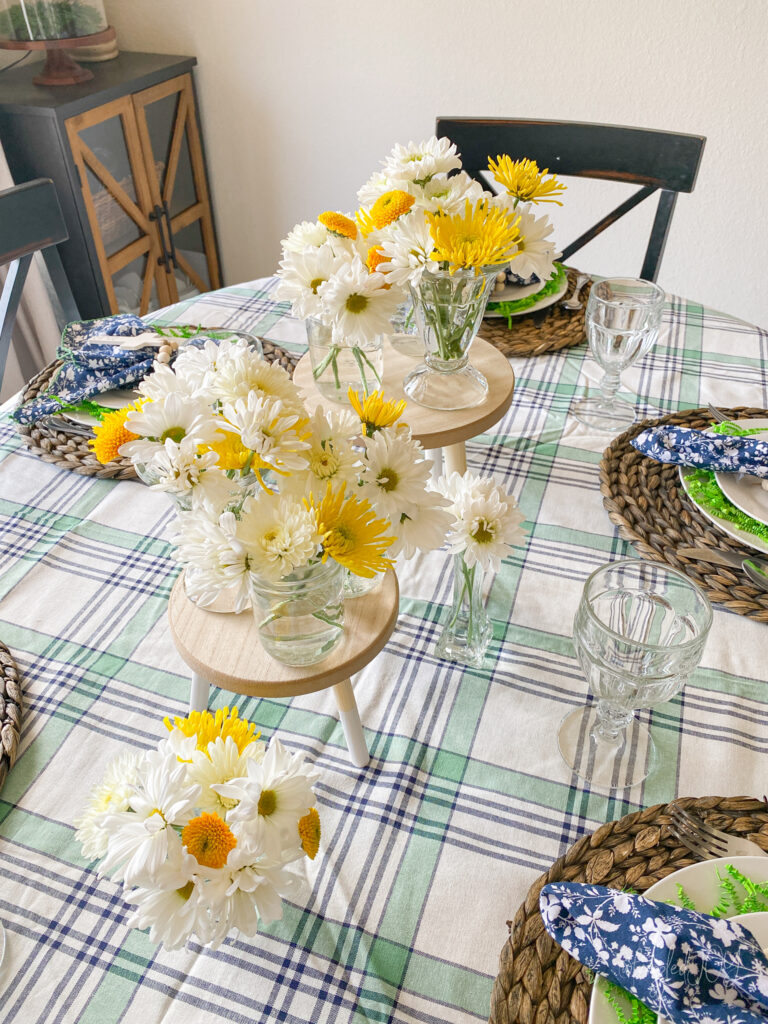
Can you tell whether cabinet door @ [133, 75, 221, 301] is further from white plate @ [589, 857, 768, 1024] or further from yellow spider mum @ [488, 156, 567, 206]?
white plate @ [589, 857, 768, 1024]

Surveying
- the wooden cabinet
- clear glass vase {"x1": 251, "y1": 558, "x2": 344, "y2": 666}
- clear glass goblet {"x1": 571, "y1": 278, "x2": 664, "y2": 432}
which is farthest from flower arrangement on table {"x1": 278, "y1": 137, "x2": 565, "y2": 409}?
the wooden cabinet

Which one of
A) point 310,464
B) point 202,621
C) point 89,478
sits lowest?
point 89,478

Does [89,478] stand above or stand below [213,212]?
above

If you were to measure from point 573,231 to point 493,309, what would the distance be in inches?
45.4

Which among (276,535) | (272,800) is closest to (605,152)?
(276,535)

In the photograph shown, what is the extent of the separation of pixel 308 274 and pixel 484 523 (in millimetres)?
312

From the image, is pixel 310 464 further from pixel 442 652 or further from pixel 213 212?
pixel 213 212

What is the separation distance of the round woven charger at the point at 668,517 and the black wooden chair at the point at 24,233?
966mm

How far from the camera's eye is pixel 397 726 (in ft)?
2.45

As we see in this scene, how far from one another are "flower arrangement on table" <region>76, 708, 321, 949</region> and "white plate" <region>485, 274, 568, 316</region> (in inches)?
37.1

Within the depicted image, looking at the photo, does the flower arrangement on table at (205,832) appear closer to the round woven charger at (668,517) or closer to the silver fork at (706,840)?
the silver fork at (706,840)

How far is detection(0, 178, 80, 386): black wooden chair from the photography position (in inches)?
48.7

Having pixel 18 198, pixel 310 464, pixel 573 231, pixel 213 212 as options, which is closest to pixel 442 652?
pixel 310 464

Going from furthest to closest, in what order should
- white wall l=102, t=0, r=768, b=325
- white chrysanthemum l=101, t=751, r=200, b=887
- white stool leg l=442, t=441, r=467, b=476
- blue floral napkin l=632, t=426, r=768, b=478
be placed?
white wall l=102, t=0, r=768, b=325 < white stool leg l=442, t=441, r=467, b=476 < blue floral napkin l=632, t=426, r=768, b=478 < white chrysanthemum l=101, t=751, r=200, b=887
